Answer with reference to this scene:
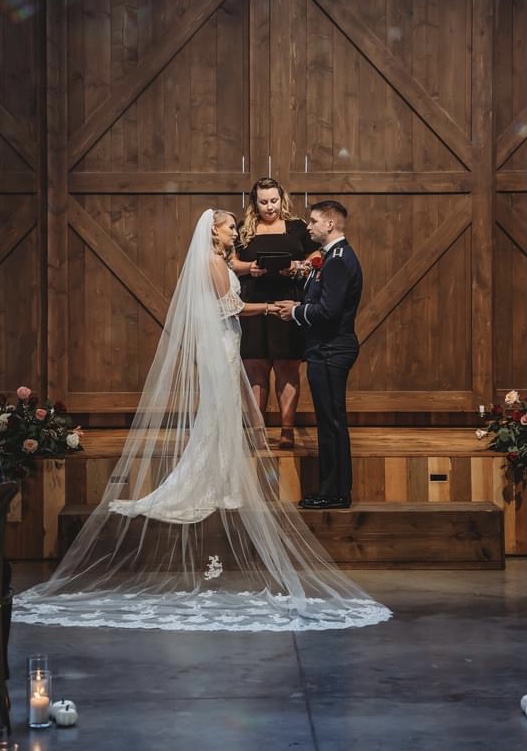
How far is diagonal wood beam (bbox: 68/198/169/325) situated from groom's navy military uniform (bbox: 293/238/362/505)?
224 cm

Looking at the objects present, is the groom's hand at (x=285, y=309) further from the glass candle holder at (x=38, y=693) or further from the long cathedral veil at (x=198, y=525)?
the glass candle holder at (x=38, y=693)

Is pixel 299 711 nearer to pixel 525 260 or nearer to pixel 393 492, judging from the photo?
pixel 393 492

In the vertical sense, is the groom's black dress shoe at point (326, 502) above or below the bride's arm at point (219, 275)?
below

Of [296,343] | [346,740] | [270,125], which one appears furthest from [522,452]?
[346,740]

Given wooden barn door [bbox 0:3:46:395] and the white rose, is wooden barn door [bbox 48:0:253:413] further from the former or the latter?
the white rose

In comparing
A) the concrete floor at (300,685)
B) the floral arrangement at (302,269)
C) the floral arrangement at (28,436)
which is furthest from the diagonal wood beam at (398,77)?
the concrete floor at (300,685)

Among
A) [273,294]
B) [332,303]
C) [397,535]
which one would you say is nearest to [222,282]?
[332,303]

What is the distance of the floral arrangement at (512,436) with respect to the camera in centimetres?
751

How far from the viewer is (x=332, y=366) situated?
23.3 feet

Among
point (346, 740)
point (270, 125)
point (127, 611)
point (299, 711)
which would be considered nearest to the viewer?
point (346, 740)

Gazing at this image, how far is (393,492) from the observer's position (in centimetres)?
757

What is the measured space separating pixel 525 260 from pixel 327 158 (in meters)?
1.56

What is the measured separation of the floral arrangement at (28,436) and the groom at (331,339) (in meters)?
1.46

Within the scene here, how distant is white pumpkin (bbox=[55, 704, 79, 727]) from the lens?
4309 millimetres
